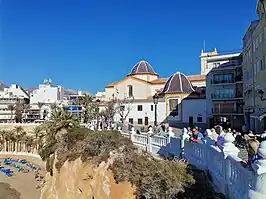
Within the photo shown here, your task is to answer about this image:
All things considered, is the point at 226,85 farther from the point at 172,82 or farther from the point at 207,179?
the point at 207,179

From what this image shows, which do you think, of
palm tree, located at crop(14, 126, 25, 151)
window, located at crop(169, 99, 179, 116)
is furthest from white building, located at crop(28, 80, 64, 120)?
window, located at crop(169, 99, 179, 116)

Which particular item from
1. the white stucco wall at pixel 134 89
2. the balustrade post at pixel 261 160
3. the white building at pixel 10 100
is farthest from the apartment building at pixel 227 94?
the white building at pixel 10 100

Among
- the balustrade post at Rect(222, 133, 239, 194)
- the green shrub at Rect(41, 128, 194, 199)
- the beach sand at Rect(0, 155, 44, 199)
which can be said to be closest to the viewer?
the balustrade post at Rect(222, 133, 239, 194)

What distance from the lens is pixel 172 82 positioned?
198ft

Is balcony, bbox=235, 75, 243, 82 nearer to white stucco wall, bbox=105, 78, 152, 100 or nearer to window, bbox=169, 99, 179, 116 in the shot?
window, bbox=169, 99, 179, 116

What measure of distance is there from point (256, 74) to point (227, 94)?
47.4 ft

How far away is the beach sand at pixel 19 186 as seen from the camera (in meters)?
34.8

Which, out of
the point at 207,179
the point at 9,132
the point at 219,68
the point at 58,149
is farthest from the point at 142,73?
the point at 207,179

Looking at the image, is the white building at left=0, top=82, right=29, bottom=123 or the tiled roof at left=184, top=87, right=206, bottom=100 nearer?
the tiled roof at left=184, top=87, right=206, bottom=100

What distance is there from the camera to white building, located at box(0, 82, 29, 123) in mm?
75450

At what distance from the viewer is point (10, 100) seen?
269 feet

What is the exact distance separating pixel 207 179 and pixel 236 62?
41144 millimetres

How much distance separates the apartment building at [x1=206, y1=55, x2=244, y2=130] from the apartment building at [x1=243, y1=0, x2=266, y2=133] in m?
4.56

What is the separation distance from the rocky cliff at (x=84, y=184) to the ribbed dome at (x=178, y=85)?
3596cm
